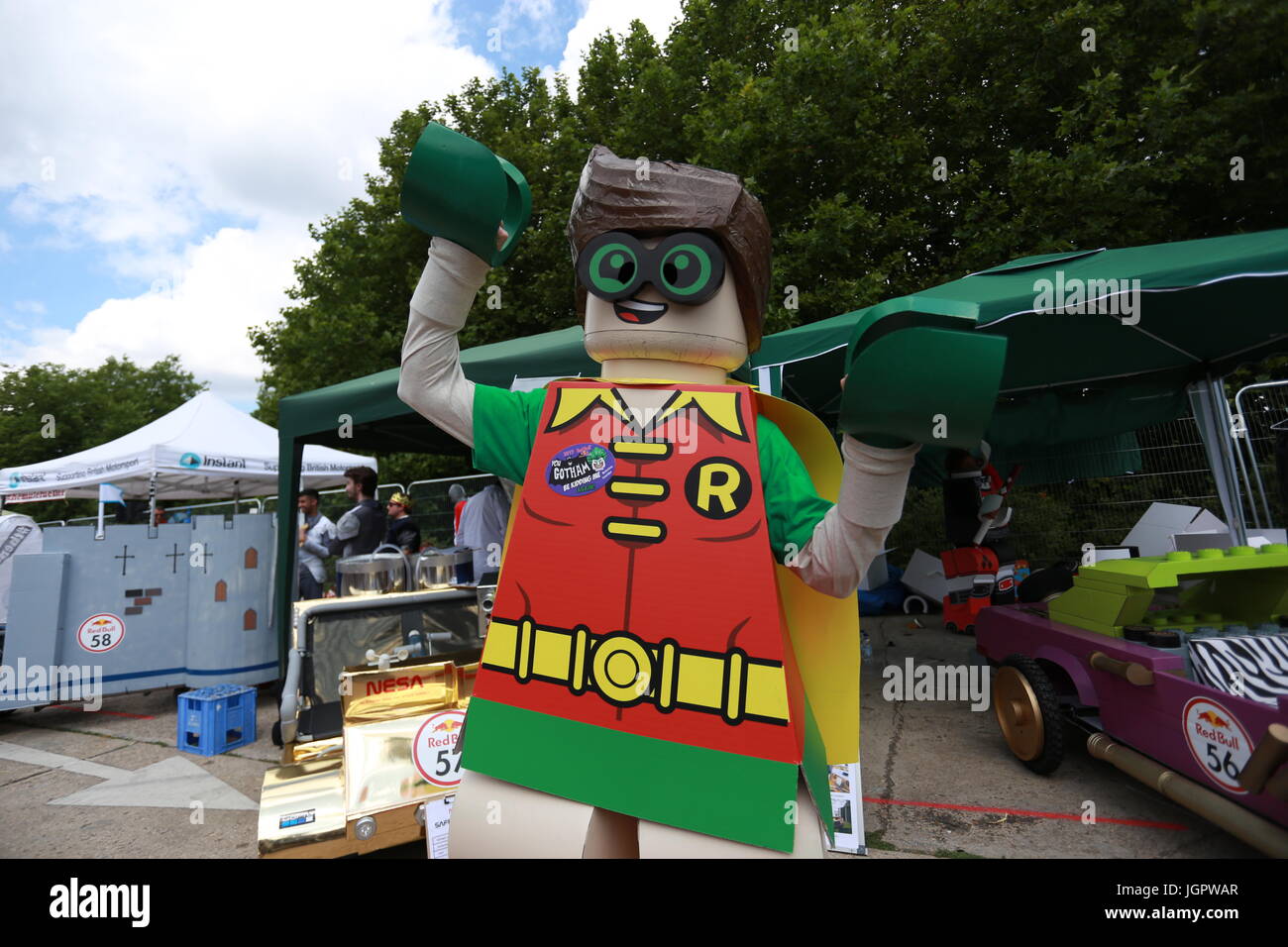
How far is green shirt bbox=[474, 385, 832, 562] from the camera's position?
138cm

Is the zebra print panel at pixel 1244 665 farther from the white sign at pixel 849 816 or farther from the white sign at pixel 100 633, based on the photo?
the white sign at pixel 100 633

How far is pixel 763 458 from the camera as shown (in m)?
1.45

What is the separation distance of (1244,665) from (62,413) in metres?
41.5

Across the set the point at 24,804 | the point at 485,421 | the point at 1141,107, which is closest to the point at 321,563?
the point at 24,804

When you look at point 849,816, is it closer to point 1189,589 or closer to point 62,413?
point 1189,589

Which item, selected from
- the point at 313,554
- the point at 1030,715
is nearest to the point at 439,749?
the point at 1030,715

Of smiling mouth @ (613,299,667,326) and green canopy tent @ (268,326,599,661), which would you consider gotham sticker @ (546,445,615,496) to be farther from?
green canopy tent @ (268,326,599,661)

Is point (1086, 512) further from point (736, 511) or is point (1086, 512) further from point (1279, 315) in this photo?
point (736, 511)

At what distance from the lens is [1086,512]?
22.7 feet

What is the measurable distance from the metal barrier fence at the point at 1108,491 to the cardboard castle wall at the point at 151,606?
584 cm

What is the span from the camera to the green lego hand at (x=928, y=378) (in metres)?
0.94

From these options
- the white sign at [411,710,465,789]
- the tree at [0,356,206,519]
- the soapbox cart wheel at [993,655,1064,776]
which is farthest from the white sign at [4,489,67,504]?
the tree at [0,356,206,519]

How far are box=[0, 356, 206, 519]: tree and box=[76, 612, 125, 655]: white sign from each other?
2972cm

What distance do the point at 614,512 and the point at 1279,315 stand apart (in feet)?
15.9
